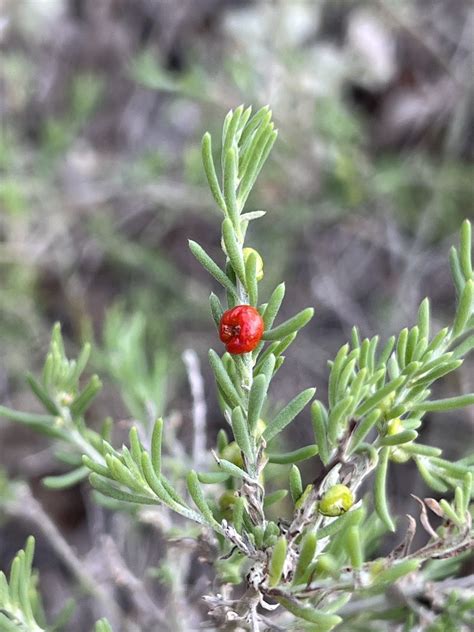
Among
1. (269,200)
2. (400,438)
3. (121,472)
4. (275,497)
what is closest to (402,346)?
(400,438)

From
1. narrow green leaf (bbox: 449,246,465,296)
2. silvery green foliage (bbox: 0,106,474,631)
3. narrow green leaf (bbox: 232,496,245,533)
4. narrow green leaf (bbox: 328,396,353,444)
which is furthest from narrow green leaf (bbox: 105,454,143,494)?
narrow green leaf (bbox: 449,246,465,296)

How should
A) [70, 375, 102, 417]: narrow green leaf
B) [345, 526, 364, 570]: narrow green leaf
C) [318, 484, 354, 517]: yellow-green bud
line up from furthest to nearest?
[70, 375, 102, 417]: narrow green leaf
[318, 484, 354, 517]: yellow-green bud
[345, 526, 364, 570]: narrow green leaf

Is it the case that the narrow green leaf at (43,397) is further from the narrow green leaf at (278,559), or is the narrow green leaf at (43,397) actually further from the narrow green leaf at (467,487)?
the narrow green leaf at (467,487)

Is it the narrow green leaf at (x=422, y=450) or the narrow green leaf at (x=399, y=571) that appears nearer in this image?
the narrow green leaf at (x=399, y=571)

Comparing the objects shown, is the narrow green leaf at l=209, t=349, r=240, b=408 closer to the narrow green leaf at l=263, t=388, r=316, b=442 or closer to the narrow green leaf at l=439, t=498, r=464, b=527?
the narrow green leaf at l=263, t=388, r=316, b=442

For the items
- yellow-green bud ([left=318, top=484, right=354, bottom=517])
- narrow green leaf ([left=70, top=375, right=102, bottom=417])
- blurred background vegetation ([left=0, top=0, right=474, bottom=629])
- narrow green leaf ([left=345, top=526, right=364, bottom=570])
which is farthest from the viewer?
blurred background vegetation ([left=0, top=0, right=474, bottom=629])

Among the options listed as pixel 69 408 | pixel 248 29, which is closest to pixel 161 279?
pixel 248 29

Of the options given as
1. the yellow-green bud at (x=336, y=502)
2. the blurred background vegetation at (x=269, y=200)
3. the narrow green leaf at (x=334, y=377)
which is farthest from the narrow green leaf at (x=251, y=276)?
the blurred background vegetation at (x=269, y=200)
